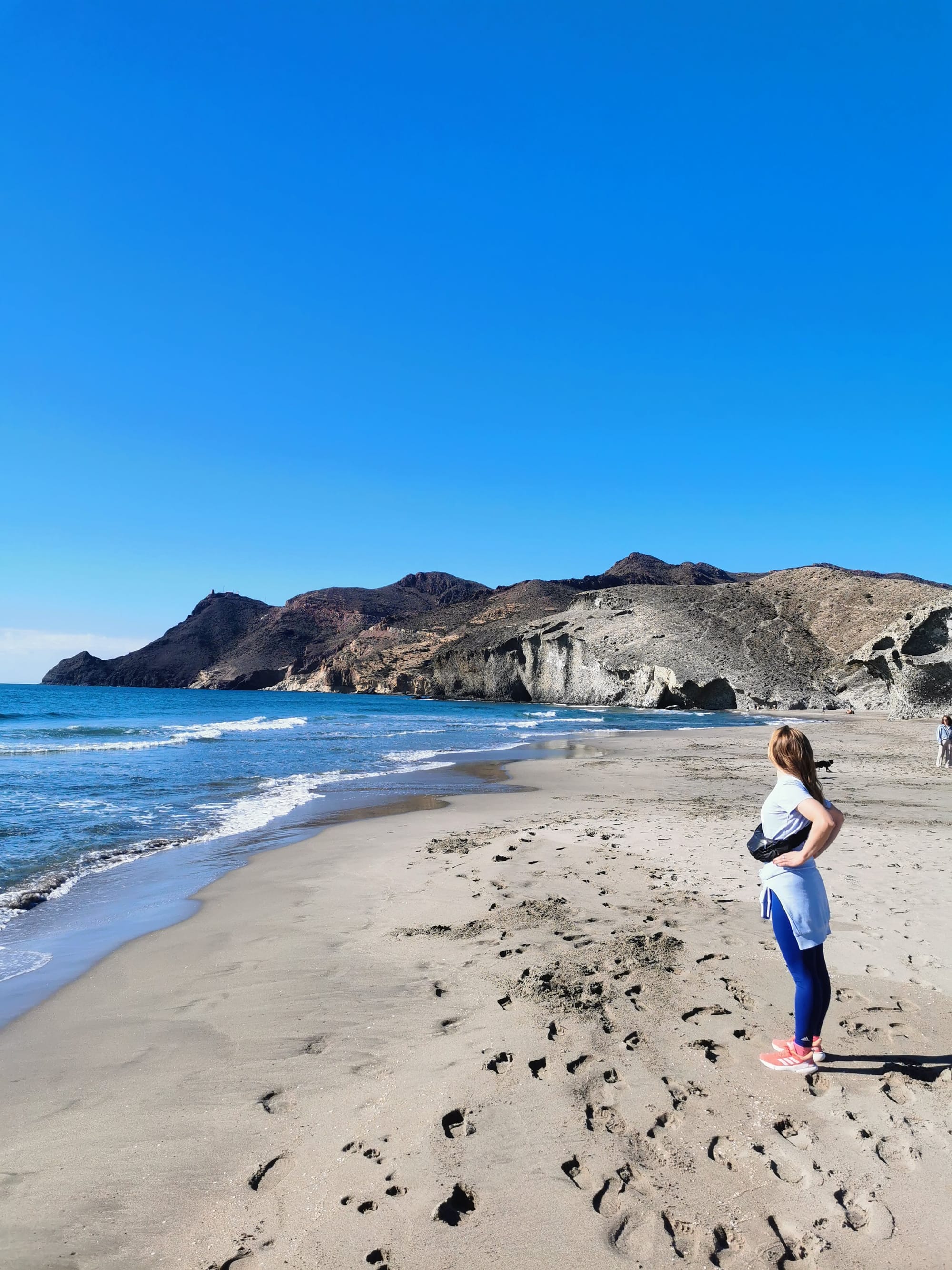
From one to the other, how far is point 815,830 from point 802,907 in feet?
1.33

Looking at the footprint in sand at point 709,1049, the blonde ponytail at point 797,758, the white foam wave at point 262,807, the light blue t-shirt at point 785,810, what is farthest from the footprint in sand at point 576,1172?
the white foam wave at point 262,807

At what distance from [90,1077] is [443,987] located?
6.80 ft

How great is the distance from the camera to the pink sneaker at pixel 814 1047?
3.39 metres

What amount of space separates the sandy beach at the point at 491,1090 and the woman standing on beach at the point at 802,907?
0.14 metres

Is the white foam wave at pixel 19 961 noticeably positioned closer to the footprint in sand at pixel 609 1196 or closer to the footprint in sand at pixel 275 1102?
the footprint in sand at pixel 275 1102

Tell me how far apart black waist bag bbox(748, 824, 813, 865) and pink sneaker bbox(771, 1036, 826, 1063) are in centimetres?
88

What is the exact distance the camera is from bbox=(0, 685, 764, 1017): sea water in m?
7.02

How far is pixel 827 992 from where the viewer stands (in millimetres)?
3396

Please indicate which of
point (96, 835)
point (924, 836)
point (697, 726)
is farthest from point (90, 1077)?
point (697, 726)

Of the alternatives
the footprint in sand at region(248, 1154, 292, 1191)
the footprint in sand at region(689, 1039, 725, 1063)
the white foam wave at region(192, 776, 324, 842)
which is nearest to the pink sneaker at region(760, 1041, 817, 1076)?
the footprint in sand at region(689, 1039, 725, 1063)

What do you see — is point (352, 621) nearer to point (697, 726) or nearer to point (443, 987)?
point (697, 726)

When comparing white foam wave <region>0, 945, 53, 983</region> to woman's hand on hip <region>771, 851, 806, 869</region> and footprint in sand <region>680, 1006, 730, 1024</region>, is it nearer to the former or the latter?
footprint in sand <region>680, 1006, 730, 1024</region>

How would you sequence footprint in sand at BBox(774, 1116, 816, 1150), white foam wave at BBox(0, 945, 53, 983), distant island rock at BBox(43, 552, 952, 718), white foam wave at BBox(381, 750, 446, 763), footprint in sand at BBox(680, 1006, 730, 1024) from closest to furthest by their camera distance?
footprint in sand at BBox(774, 1116, 816, 1150), footprint in sand at BBox(680, 1006, 730, 1024), white foam wave at BBox(0, 945, 53, 983), white foam wave at BBox(381, 750, 446, 763), distant island rock at BBox(43, 552, 952, 718)

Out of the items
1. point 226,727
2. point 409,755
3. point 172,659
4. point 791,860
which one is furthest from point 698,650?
point 172,659
